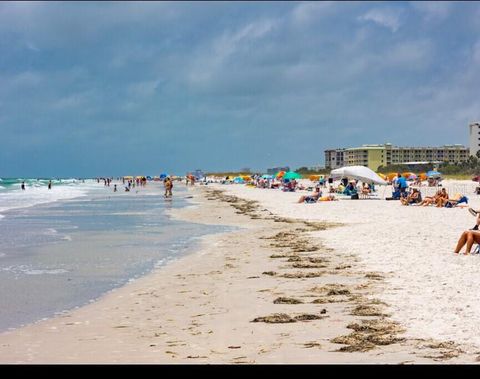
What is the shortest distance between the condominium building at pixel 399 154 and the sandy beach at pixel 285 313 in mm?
153549

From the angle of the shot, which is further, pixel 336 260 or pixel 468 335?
pixel 336 260

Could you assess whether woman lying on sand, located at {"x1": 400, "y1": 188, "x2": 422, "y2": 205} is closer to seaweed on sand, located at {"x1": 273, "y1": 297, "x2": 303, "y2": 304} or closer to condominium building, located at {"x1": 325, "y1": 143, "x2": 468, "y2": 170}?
seaweed on sand, located at {"x1": 273, "y1": 297, "x2": 303, "y2": 304}

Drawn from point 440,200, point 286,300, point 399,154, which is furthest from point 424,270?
point 399,154

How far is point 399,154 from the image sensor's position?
172 m

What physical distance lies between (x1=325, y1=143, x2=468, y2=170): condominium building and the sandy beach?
154m

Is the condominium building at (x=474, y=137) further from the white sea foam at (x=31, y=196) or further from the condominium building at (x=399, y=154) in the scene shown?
→ the white sea foam at (x=31, y=196)

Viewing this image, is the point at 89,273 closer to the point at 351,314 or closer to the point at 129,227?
the point at 351,314

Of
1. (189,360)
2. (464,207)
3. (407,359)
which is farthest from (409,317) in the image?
(464,207)

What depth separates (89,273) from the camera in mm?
11398

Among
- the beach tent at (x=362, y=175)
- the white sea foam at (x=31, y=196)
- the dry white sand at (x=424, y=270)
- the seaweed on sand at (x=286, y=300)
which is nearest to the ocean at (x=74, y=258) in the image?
the seaweed on sand at (x=286, y=300)

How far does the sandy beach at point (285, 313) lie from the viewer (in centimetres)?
539

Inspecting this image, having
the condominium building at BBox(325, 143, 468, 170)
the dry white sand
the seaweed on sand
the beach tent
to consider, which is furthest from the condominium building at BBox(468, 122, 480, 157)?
the seaweed on sand

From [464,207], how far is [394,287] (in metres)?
19.2

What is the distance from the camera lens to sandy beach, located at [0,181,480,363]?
5.39 metres
